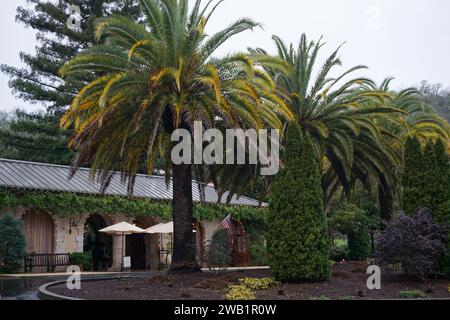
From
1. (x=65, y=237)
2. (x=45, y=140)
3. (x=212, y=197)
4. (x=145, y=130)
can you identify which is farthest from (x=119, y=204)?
(x=45, y=140)

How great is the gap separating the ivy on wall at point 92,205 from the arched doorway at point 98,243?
1.98m

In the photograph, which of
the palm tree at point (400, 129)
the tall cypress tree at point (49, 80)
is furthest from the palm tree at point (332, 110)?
the tall cypress tree at point (49, 80)

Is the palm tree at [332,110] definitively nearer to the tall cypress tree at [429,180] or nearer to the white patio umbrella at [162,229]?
the tall cypress tree at [429,180]

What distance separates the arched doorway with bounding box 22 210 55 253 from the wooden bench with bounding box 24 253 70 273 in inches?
30.9

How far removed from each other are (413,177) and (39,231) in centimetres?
1748

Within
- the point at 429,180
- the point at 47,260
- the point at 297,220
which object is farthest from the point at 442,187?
the point at 47,260

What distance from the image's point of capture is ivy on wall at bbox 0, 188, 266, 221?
83.6ft

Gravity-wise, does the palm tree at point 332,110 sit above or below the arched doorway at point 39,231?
above

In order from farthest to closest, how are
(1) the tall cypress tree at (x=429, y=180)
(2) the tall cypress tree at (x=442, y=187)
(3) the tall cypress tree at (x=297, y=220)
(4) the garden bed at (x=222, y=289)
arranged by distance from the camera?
(1) the tall cypress tree at (x=429, y=180)
(2) the tall cypress tree at (x=442, y=187)
(3) the tall cypress tree at (x=297, y=220)
(4) the garden bed at (x=222, y=289)

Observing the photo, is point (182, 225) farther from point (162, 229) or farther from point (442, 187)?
point (162, 229)

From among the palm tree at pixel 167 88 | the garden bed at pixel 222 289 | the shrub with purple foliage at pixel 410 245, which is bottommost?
the garden bed at pixel 222 289

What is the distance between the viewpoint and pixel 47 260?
26.0 m

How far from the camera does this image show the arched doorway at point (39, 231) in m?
27.0
